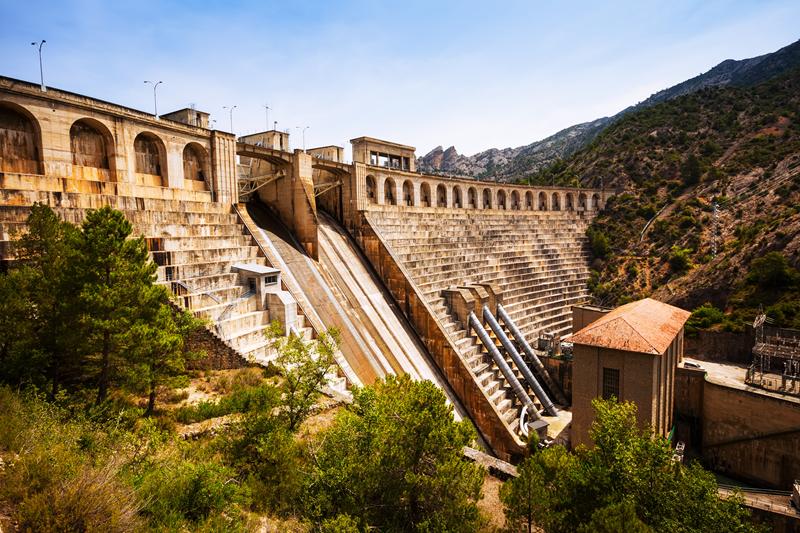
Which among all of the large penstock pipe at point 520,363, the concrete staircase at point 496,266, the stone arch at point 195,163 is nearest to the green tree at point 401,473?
the concrete staircase at point 496,266

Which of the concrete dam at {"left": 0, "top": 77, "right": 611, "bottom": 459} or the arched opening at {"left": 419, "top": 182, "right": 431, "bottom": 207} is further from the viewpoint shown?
the arched opening at {"left": 419, "top": 182, "right": 431, "bottom": 207}

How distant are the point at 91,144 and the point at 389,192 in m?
21.2

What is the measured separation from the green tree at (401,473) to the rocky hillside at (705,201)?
3210 centimetres

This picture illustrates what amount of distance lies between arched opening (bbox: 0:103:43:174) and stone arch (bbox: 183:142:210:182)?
244 inches

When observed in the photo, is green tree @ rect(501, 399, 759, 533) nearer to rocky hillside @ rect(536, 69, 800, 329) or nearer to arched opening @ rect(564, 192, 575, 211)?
rocky hillside @ rect(536, 69, 800, 329)

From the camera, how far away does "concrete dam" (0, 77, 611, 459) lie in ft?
53.2

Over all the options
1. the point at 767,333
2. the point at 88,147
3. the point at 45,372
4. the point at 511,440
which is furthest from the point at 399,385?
the point at 767,333

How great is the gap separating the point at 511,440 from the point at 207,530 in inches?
709

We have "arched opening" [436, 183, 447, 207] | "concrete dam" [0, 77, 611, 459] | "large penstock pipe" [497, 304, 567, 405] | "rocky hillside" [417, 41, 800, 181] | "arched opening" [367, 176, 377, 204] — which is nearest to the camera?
"concrete dam" [0, 77, 611, 459]

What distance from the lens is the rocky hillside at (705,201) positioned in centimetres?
3447

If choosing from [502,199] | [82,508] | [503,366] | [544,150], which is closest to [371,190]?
[503,366]

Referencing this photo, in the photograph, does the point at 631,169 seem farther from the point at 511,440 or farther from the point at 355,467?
the point at 355,467

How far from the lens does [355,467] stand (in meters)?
7.72

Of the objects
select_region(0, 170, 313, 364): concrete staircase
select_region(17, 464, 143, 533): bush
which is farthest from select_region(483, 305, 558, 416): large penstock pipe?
select_region(17, 464, 143, 533): bush
